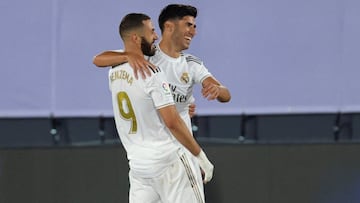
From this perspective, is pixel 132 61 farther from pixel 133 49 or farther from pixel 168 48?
pixel 168 48

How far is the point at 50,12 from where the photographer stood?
6.89m

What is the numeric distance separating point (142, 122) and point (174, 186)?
1.24ft

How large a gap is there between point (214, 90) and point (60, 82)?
2209 millimetres

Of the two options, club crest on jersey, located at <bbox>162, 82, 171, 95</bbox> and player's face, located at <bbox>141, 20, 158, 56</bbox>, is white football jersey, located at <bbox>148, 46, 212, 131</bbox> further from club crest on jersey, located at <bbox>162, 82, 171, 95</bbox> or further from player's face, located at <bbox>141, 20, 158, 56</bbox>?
club crest on jersey, located at <bbox>162, 82, 171, 95</bbox>

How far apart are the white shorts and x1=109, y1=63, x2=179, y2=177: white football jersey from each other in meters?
0.04

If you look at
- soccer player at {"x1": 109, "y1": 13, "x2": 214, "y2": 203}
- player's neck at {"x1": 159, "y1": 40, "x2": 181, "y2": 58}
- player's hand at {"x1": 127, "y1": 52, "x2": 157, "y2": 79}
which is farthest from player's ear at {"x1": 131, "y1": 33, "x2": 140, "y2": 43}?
player's neck at {"x1": 159, "y1": 40, "x2": 181, "y2": 58}

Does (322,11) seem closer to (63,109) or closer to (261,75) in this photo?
(261,75)

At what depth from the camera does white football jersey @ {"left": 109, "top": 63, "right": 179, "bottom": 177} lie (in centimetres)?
471

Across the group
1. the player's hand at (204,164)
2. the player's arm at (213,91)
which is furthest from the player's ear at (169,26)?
the player's hand at (204,164)

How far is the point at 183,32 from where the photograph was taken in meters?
5.18

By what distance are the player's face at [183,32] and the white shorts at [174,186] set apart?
2.24ft

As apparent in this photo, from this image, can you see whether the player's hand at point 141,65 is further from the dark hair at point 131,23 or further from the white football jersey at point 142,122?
the dark hair at point 131,23

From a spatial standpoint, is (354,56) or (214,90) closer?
(214,90)

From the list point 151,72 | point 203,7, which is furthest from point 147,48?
point 203,7
